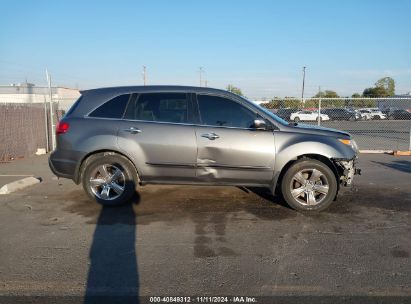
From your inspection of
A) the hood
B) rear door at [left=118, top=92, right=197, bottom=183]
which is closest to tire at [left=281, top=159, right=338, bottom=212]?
the hood

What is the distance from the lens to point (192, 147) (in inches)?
221

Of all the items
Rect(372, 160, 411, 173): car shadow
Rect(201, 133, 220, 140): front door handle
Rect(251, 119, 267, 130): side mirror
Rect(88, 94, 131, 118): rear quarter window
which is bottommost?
Rect(372, 160, 411, 173): car shadow

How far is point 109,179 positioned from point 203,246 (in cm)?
221

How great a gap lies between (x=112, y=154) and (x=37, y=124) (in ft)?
26.7

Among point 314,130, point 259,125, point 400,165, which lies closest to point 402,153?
point 400,165

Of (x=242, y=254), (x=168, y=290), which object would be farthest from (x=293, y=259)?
(x=168, y=290)

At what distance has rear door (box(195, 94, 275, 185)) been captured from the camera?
5.57m

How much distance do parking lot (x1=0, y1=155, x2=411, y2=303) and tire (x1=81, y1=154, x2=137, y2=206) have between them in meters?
0.20

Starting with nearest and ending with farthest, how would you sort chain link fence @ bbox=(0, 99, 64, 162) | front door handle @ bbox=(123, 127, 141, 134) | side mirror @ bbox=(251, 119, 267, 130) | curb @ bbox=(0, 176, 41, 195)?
side mirror @ bbox=(251, 119, 267, 130), front door handle @ bbox=(123, 127, 141, 134), curb @ bbox=(0, 176, 41, 195), chain link fence @ bbox=(0, 99, 64, 162)

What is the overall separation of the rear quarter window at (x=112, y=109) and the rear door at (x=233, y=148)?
4.01ft

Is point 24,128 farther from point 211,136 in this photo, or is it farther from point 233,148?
point 233,148

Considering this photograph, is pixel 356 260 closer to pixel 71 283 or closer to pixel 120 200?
pixel 71 283

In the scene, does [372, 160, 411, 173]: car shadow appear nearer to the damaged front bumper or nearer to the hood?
the damaged front bumper

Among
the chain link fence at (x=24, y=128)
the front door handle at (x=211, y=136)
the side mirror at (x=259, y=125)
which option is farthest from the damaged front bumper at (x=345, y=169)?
the chain link fence at (x=24, y=128)
